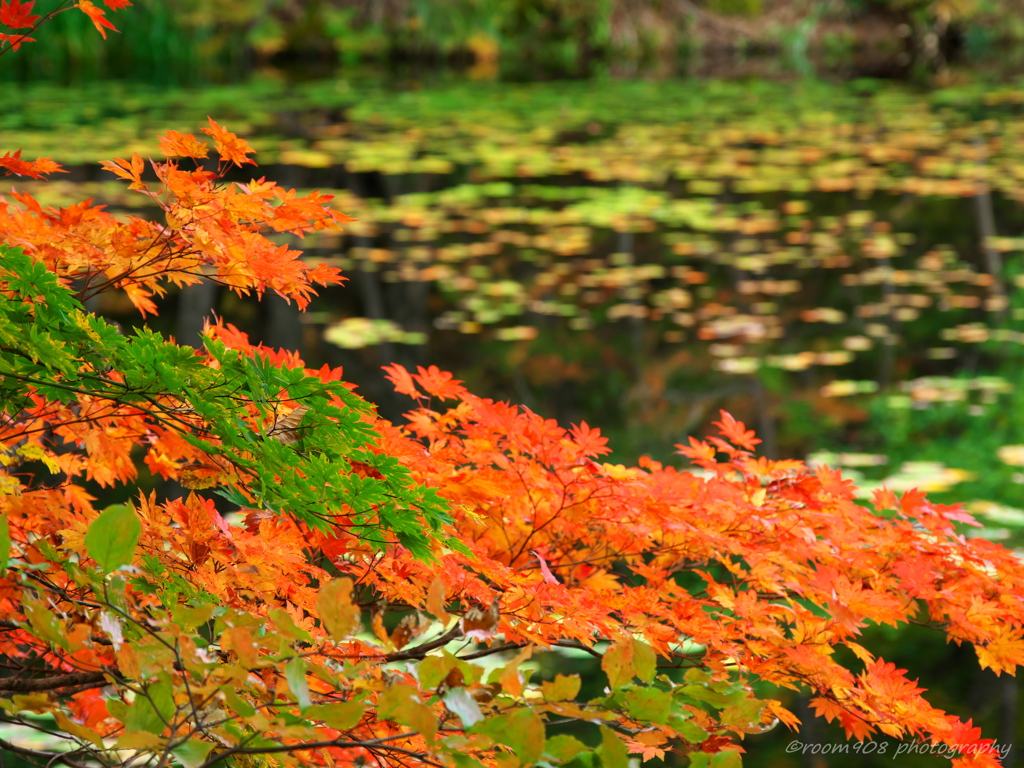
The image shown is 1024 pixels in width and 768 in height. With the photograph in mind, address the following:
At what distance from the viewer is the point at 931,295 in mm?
7297

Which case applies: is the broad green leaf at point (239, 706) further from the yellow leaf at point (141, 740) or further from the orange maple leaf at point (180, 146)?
the orange maple leaf at point (180, 146)

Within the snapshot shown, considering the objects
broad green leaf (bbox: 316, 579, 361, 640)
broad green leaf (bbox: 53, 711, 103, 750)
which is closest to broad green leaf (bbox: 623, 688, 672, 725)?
broad green leaf (bbox: 316, 579, 361, 640)

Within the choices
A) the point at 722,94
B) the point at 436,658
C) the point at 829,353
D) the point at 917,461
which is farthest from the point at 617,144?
the point at 436,658

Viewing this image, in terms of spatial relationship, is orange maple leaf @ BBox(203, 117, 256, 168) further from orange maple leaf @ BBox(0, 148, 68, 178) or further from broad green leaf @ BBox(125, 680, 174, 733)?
broad green leaf @ BBox(125, 680, 174, 733)

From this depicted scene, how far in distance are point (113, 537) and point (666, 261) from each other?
7602 mm

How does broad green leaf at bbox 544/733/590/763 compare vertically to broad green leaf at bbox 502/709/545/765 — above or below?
below

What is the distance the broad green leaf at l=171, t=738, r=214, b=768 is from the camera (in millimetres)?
955

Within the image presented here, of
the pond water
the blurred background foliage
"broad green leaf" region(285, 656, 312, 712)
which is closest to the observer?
"broad green leaf" region(285, 656, 312, 712)

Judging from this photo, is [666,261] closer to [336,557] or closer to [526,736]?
[336,557]

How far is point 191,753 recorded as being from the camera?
96cm

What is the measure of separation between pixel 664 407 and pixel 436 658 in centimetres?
475

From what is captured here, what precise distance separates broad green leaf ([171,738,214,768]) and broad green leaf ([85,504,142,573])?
18 centimetres

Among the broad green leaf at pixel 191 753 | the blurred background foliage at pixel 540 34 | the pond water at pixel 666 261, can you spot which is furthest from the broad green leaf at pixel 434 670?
the blurred background foliage at pixel 540 34

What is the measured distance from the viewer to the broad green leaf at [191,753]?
3.13 feet
